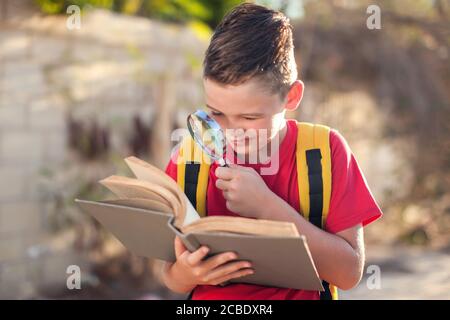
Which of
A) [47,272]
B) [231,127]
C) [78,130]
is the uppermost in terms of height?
[231,127]

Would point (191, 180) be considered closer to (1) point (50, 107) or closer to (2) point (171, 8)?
(1) point (50, 107)

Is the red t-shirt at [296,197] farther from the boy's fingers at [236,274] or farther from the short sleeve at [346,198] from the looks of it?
the boy's fingers at [236,274]

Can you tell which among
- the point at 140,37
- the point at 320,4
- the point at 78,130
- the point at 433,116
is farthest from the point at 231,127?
the point at 433,116

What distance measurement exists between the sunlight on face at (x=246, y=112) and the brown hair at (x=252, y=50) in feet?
0.07

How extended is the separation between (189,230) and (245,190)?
0.18 metres

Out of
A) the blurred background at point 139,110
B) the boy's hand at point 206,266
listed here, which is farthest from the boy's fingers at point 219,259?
the blurred background at point 139,110

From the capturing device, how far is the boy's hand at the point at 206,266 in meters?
1.61

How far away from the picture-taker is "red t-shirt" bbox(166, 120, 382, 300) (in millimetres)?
1718

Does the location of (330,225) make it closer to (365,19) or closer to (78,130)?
(78,130)

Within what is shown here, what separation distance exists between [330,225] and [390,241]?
6.33 metres

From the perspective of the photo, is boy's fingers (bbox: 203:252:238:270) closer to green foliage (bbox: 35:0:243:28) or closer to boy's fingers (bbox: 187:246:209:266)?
boy's fingers (bbox: 187:246:209:266)

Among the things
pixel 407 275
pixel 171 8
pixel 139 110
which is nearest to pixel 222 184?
pixel 139 110

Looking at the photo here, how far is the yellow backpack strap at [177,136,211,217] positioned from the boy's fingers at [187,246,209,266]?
190mm
